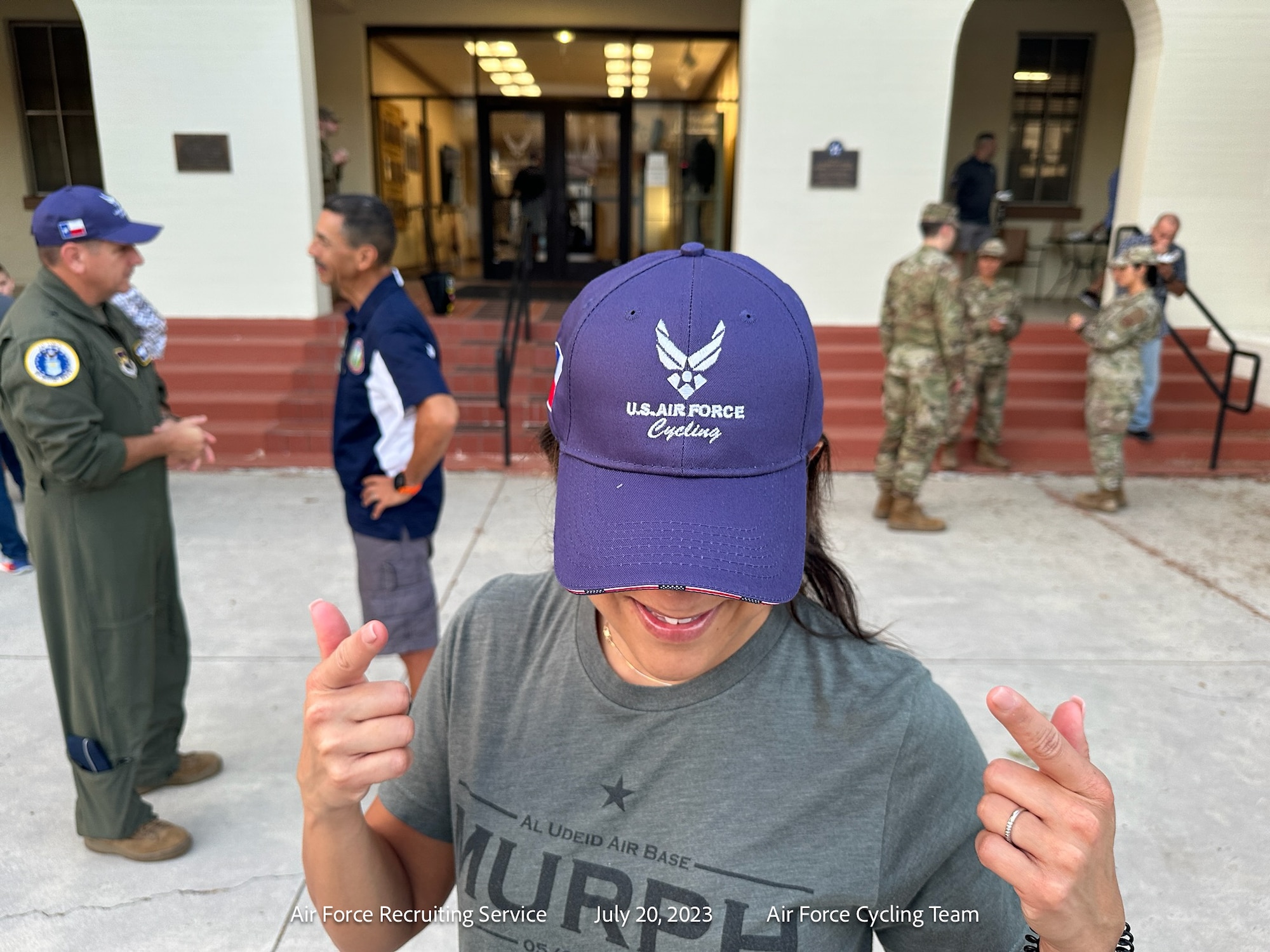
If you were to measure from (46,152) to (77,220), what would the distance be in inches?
424

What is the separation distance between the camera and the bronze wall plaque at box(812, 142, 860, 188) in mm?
7988

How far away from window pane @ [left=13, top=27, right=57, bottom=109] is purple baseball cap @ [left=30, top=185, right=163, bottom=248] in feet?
34.5

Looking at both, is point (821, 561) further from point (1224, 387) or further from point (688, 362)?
point (1224, 387)

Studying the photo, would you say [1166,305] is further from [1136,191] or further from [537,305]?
[537,305]

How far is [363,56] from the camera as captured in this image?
35.3 feet

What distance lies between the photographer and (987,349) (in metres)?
6.95

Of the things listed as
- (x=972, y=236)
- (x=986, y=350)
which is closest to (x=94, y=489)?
(x=986, y=350)

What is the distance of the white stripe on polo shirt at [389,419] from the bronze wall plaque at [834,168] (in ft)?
20.0

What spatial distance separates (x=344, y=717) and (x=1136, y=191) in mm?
9157

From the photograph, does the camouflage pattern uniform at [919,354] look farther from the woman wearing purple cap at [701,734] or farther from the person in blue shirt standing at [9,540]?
the person in blue shirt standing at [9,540]

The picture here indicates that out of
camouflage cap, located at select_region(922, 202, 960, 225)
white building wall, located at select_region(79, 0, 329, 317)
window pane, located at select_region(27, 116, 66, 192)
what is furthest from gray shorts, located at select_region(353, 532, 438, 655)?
window pane, located at select_region(27, 116, 66, 192)

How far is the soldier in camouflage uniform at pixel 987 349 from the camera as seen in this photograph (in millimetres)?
6844

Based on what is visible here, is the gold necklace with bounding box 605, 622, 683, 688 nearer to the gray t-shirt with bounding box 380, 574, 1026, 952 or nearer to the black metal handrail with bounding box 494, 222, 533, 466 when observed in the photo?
the gray t-shirt with bounding box 380, 574, 1026, 952

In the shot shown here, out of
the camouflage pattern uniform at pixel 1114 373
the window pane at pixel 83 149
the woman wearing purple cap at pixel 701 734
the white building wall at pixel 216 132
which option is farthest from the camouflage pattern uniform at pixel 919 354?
the window pane at pixel 83 149
